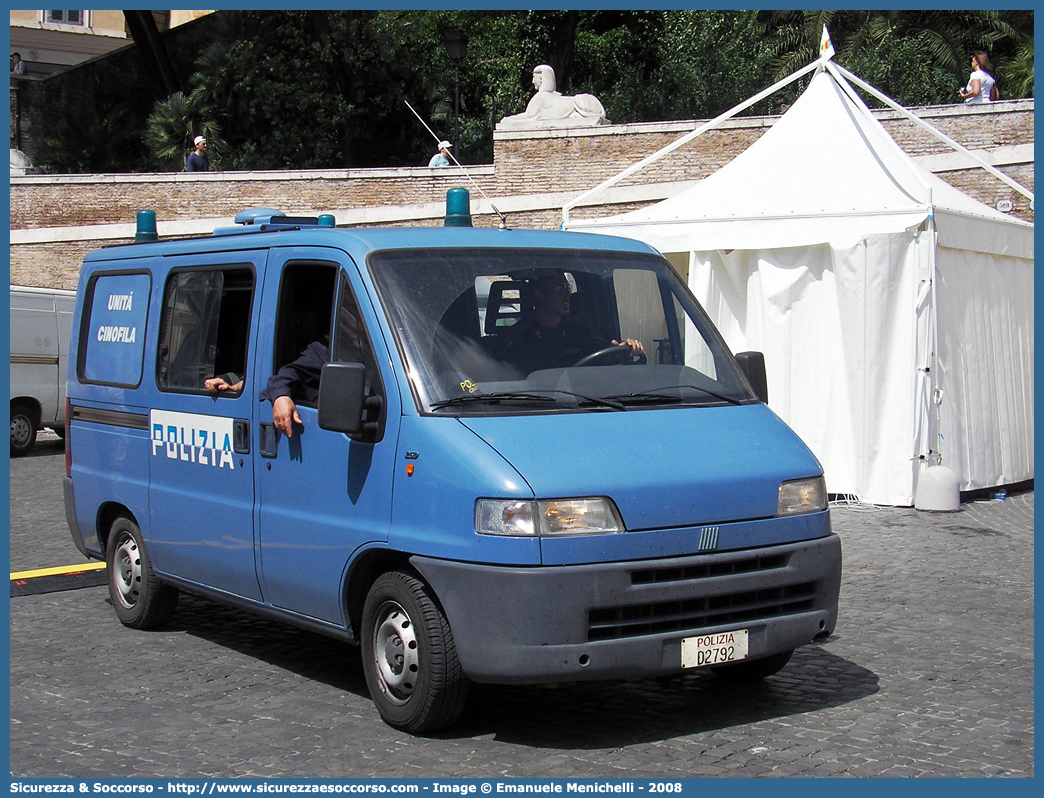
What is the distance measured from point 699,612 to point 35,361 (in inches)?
605

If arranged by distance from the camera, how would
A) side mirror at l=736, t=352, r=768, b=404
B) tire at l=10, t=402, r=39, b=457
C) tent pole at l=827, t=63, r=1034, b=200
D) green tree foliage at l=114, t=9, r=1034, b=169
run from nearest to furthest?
side mirror at l=736, t=352, r=768, b=404 < tent pole at l=827, t=63, r=1034, b=200 < tire at l=10, t=402, r=39, b=457 < green tree foliage at l=114, t=9, r=1034, b=169

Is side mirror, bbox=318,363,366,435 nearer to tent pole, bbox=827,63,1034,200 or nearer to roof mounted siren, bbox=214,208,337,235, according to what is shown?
roof mounted siren, bbox=214,208,337,235

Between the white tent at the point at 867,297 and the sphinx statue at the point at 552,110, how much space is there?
1264 centimetres

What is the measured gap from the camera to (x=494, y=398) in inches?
221

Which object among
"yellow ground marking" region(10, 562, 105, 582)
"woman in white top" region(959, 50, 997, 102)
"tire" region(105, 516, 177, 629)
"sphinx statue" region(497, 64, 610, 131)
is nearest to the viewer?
"tire" region(105, 516, 177, 629)

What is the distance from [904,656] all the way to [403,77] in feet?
110

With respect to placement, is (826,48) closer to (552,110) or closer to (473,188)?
(552,110)

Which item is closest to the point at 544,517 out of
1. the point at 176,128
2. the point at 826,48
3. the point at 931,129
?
the point at 931,129

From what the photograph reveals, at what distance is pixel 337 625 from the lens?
5988mm

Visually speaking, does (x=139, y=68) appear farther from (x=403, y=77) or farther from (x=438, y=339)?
A: (x=438, y=339)

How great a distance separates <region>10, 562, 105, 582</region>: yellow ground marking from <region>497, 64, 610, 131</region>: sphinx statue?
1823 centimetres

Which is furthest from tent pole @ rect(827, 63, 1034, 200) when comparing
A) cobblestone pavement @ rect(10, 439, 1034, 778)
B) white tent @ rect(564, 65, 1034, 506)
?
cobblestone pavement @ rect(10, 439, 1034, 778)

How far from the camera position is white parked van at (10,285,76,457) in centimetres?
1866

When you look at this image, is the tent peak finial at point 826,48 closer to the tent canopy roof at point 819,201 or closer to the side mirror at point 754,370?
the tent canopy roof at point 819,201
